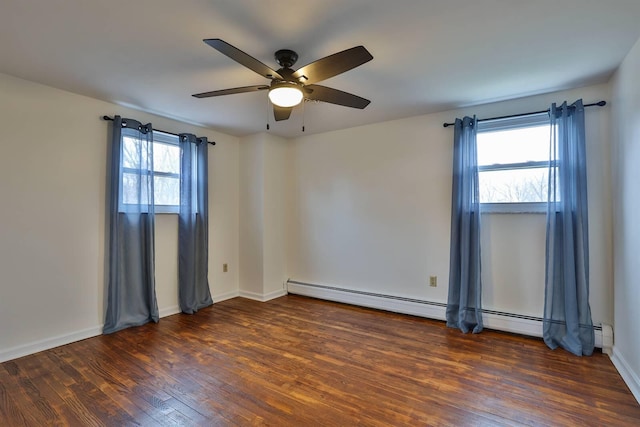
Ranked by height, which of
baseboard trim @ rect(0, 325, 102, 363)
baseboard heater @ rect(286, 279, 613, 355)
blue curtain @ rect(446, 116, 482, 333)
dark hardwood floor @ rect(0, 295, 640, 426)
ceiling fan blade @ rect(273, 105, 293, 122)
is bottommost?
dark hardwood floor @ rect(0, 295, 640, 426)

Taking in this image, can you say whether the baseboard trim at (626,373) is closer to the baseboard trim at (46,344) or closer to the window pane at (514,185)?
the window pane at (514,185)

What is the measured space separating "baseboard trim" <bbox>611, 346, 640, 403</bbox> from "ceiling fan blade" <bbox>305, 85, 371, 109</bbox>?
2.58m

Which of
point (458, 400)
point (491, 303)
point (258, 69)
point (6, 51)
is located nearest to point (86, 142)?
point (6, 51)

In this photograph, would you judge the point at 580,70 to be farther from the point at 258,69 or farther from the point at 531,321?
the point at 258,69

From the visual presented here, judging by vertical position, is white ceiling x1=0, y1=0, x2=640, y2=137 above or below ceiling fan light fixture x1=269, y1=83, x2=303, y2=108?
above

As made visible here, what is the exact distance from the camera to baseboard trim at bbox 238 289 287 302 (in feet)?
14.5

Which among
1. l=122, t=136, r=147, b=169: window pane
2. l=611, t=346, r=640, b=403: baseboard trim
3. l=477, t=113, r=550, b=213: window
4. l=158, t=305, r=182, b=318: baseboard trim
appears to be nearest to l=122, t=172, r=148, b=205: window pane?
l=122, t=136, r=147, b=169: window pane

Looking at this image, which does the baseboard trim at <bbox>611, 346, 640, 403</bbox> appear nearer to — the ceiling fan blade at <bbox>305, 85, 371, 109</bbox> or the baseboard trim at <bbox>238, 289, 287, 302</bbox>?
the ceiling fan blade at <bbox>305, 85, 371, 109</bbox>

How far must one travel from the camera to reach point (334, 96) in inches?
91.0

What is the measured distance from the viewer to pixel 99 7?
1.75 meters

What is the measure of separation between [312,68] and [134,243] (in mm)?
2675

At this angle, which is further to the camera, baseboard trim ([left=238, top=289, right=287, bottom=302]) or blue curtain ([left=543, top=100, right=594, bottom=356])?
baseboard trim ([left=238, top=289, right=287, bottom=302])

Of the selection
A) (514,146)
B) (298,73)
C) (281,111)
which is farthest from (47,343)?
(514,146)

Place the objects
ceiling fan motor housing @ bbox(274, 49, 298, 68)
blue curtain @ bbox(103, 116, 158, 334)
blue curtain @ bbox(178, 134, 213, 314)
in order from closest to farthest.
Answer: ceiling fan motor housing @ bbox(274, 49, 298, 68) < blue curtain @ bbox(103, 116, 158, 334) < blue curtain @ bbox(178, 134, 213, 314)
